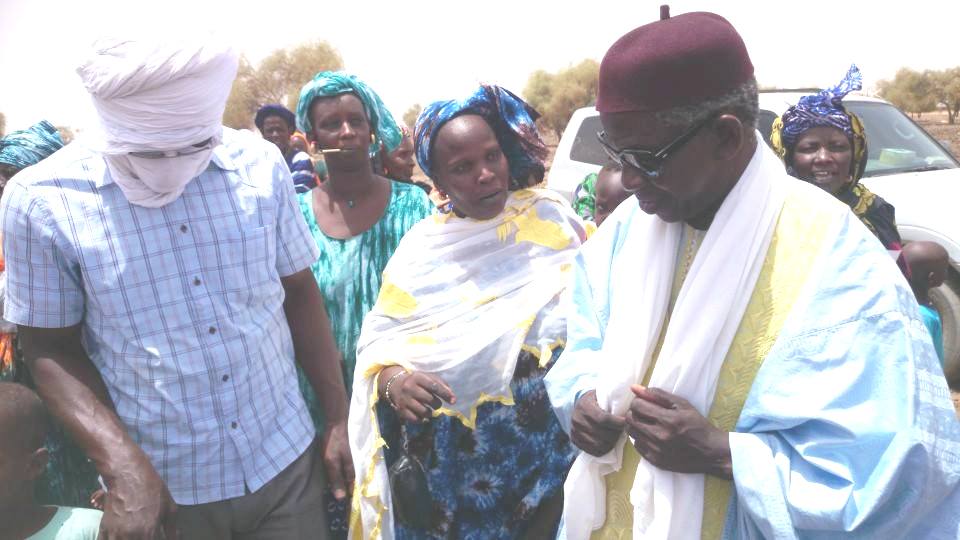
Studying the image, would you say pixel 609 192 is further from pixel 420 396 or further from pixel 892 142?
pixel 892 142

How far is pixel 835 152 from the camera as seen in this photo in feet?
10.9

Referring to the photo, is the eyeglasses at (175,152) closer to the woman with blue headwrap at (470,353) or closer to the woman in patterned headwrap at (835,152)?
the woman with blue headwrap at (470,353)

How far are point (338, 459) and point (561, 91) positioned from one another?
123ft

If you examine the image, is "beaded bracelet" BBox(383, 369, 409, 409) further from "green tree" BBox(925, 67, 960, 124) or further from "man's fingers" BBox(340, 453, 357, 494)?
"green tree" BBox(925, 67, 960, 124)

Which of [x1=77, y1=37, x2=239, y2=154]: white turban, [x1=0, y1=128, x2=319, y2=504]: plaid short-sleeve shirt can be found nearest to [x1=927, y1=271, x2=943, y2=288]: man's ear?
[x1=0, y1=128, x2=319, y2=504]: plaid short-sleeve shirt

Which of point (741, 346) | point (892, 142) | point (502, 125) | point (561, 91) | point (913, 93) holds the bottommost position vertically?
point (913, 93)

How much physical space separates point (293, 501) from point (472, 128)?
138 centimetres

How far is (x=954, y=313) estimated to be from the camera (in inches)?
194

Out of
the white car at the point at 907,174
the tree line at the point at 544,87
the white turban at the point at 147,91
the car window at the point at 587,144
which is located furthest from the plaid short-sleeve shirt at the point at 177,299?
the tree line at the point at 544,87

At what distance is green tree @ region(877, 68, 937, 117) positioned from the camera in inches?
1521

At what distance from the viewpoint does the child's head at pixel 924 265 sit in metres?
3.58

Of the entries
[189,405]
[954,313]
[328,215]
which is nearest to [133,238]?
[189,405]

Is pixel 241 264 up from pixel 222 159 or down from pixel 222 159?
down

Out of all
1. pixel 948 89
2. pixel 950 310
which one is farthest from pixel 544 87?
pixel 950 310
